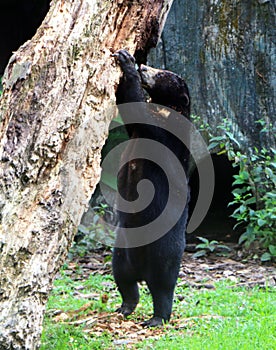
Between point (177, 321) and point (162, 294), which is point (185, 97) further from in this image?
point (177, 321)

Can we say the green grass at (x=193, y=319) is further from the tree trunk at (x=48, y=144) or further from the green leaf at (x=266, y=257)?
the tree trunk at (x=48, y=144)

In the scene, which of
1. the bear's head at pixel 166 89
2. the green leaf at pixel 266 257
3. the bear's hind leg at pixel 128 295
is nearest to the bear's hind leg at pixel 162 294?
the bear's hind leg at pixel 128 295

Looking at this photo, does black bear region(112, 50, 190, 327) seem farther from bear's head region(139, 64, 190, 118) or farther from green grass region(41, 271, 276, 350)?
green grass region(41, 271, 276, 350)

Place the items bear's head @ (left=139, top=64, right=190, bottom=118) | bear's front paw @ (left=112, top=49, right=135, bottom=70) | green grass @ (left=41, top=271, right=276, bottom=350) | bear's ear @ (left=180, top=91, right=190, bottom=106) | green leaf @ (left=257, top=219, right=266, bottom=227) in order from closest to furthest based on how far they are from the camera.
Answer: green grass @ (left=41, top=271, right=276, bottom=350)
bear's front paw @ (left=112, top=49, right=135, bottom=70)
bear's head @ (left=139, top=64, right=190, bottom=118)
bear's ear @ (left=180, top=91, right=190, bottom=106)
green leaf @ (left=257, top=219, right=266, bottom=227)

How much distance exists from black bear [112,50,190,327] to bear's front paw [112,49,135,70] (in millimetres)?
456

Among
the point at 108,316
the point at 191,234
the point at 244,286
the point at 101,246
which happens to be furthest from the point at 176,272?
the point at 191,234

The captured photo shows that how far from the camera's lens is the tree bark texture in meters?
7.91

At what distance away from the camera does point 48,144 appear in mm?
3615

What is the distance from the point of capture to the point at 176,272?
511 centimetres

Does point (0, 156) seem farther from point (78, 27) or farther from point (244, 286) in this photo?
point (244, 286)

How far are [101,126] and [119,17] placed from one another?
0.94 m

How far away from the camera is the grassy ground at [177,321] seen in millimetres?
4254

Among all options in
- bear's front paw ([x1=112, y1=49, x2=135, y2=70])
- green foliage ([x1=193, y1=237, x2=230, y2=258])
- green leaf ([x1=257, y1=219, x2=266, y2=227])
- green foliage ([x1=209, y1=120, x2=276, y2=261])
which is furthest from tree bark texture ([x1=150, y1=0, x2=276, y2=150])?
bear's front paw ([x1=112, y1=49, x2=135, y2=70])

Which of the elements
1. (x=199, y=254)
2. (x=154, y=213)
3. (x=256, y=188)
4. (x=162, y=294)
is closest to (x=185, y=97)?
(x=154, y=213)
